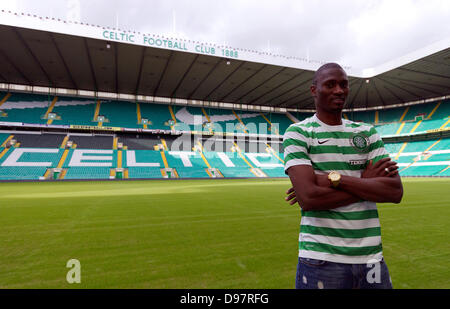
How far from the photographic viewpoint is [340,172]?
1.58 meters

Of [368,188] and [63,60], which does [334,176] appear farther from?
[63,60]

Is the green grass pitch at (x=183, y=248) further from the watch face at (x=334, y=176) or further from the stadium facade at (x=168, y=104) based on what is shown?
the stadium facade at (x=168, y=104)

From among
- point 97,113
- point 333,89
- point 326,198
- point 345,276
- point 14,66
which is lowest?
point 345,276

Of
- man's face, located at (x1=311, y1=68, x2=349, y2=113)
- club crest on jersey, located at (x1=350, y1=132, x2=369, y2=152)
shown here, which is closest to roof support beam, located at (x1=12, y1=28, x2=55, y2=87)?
man's face, located at (x1=311, y1=68, x2=349, y2=113)

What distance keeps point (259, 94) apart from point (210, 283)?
108 ft

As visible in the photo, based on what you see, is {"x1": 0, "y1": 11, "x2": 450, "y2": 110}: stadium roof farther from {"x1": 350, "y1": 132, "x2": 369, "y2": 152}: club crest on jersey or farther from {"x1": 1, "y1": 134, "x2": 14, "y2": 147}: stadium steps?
{"x1": 350, "y1": 132, "x2": 369, "y2": 152}: club crest on jersey

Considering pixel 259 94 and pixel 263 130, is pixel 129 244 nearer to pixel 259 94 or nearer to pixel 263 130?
pixel 259 94

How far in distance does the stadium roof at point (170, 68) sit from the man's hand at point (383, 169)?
816 inches

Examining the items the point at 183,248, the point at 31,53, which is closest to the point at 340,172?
the point at 183,248

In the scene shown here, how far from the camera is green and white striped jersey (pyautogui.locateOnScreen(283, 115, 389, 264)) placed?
146 centimetres

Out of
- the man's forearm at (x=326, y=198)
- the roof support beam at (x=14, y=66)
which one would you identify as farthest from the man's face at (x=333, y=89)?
the roof support beam at (x=14, y=66)

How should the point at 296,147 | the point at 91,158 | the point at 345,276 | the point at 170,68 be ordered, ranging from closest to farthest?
the point at 345,276, the point at 296,147, the point at 170,68, the point at 91,158

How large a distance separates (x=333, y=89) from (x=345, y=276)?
103cm

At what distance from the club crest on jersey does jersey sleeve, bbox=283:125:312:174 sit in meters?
0.29
